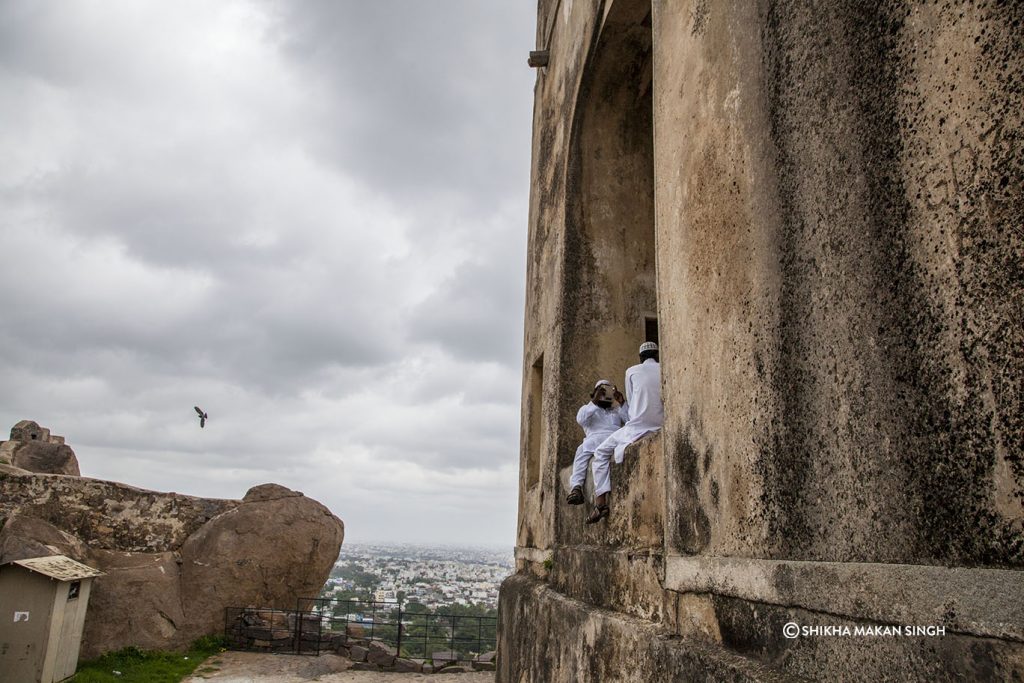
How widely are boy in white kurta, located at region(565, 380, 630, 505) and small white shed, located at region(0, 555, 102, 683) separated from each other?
27.4ft

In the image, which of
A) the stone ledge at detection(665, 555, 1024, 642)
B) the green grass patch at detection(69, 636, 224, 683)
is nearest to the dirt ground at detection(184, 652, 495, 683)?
the green grass patch at detection(69, 636, 224, 683)

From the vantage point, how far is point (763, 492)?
7.91 feet

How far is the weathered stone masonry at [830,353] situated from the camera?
1.73 m

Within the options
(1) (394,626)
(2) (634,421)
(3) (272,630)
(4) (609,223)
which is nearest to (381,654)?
(1) (394,626)

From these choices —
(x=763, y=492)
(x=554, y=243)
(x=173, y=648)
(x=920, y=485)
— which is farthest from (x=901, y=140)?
(x=173, y=648)

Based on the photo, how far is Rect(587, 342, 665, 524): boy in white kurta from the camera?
4012 millimetres

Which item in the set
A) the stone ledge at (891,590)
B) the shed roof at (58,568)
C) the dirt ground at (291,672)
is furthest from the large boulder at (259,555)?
the stone ledge at (891,590)

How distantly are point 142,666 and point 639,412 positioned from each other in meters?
10.4

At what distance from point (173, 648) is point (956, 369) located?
1308 cm

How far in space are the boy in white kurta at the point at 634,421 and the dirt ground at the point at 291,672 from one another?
27.5ft

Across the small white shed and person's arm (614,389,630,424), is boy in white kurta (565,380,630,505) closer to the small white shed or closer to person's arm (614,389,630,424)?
person's arm (614,389,630,424)

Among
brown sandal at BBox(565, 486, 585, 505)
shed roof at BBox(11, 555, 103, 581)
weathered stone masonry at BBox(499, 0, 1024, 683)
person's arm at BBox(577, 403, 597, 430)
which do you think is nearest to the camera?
weathered stone masonry at BBox(499, 0, 1024, 683)

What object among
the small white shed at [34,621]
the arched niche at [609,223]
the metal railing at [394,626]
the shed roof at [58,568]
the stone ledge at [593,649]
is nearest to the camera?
the stone ledge at [593,649]

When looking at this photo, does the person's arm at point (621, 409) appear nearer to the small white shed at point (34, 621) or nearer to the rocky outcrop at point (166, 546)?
the small white shed at point (34, 621)
